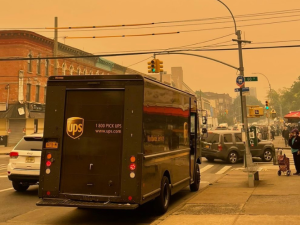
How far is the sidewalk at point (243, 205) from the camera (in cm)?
725

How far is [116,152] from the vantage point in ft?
24.1

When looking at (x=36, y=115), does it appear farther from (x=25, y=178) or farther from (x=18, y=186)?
(x=25, y=178)

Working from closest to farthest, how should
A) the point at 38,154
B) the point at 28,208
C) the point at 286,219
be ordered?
the point at 286,219, the point at 28,208, the point at 38,154

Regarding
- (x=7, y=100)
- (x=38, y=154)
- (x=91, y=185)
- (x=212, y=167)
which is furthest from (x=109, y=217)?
(x=7, y=100)

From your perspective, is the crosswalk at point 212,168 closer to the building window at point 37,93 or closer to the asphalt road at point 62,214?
the asphalt road at point 62,214

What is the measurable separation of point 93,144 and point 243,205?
3967 mm

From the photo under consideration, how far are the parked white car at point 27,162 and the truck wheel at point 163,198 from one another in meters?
4.15

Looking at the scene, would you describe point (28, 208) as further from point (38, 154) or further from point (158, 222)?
point (158, 222)

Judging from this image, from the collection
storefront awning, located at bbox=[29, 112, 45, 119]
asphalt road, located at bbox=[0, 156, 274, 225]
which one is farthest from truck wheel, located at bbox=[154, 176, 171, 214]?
storefront awning, located at bbox=[29, 112, 45, 119]

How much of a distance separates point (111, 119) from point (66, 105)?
3.50 ft

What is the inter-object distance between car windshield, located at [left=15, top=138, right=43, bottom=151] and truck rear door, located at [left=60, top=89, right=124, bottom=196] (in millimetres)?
3928

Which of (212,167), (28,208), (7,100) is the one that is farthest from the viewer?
(7,100)

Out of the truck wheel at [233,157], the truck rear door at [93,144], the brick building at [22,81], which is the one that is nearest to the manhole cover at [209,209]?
the truck rear door at [93,144]

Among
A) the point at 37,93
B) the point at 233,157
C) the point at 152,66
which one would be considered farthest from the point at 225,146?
the point at 37,93
